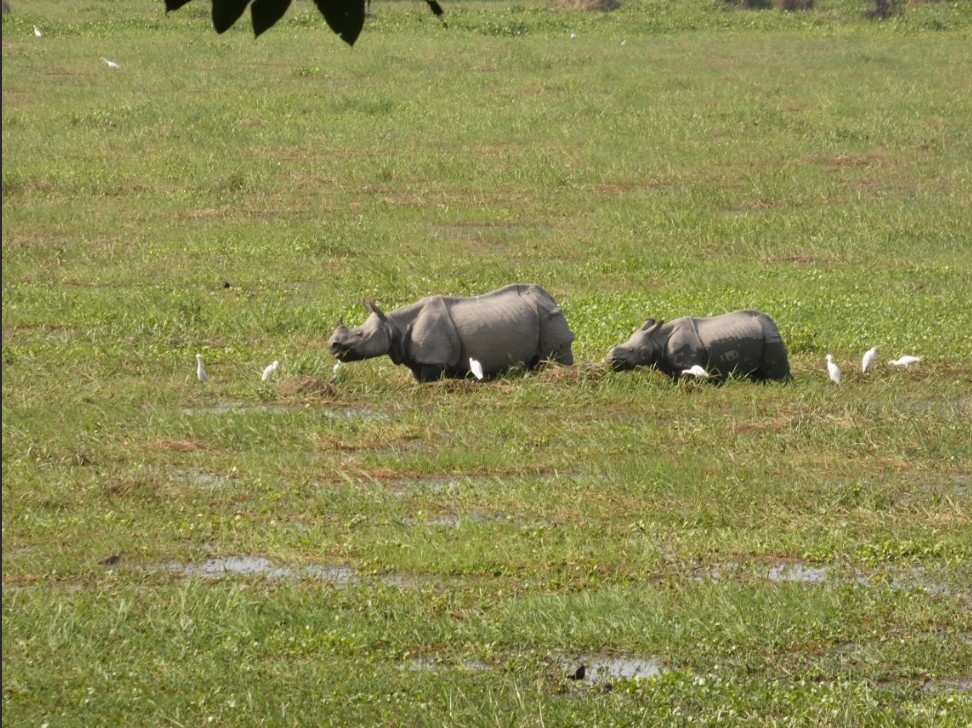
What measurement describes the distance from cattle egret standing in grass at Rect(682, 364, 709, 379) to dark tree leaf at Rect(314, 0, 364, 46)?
730 cm

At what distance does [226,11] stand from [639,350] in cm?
750

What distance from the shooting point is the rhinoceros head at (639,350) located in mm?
10609

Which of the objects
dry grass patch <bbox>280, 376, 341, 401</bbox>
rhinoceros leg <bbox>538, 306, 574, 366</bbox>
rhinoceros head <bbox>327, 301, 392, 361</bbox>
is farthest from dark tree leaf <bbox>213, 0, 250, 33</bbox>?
rhinoceros leg <bbox>538, 306, 574, 366</bbox>

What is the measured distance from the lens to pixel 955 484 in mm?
8844

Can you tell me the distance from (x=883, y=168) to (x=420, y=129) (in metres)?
6.86

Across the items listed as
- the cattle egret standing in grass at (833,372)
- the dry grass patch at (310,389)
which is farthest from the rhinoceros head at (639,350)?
the dry grass patch at (310,389)

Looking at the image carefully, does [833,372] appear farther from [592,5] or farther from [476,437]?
[592,5]

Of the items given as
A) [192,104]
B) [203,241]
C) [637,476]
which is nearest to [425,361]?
[637,476]

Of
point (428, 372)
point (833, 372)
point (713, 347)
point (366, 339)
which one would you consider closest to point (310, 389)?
point (366, 339)

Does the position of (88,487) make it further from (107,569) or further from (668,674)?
(668,674)

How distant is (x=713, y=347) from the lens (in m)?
10.6

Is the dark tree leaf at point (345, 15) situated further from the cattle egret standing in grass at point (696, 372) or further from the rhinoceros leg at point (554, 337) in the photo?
the rhinoceros leg at point (554, 337)

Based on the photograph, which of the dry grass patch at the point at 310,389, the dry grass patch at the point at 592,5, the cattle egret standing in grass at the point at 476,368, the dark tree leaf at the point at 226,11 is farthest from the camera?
the dry grass patch at the point at 592,5

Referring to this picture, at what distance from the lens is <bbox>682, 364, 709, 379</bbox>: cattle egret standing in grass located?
10.4 m
